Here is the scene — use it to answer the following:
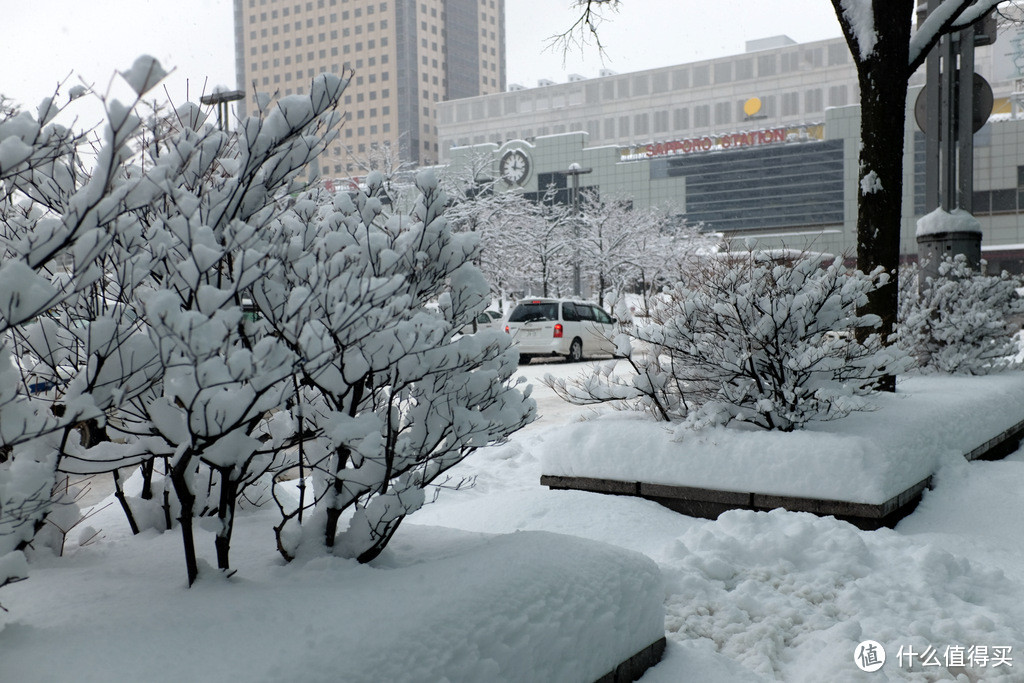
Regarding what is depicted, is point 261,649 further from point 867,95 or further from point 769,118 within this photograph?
point 769,118

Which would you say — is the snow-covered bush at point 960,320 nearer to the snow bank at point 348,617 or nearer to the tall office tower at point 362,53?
the snow bank at point 348,617

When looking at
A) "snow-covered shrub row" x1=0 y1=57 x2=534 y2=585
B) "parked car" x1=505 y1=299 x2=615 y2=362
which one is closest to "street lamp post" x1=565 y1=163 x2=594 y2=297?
"parked car" x1=505 y1=299 x2=615 y2=362

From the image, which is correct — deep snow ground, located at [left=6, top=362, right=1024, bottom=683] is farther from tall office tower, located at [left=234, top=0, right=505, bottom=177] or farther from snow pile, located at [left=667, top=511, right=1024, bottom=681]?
tall office tower, located at [left=234, top=0, right=505, bottom=177]

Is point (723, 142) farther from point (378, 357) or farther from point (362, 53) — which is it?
point (378, 357)

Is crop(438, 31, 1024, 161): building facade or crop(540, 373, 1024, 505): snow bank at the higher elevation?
crop(438, 31, 1024, 161): building facade

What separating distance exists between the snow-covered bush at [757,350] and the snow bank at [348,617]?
261cm

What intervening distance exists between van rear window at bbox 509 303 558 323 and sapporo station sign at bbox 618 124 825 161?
78.1 metres

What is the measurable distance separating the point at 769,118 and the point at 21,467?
129 metres

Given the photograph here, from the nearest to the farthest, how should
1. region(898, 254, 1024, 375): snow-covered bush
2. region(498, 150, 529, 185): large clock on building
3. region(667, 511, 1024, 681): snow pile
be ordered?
region(667, 511, 1024, 681): snow pile, region(898, 254, 1024, 375): snow-covered bush, region(498, 150, 529, 185): large clock on building

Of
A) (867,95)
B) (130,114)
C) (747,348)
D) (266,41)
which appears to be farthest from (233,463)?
(266,41)

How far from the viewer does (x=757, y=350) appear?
18.1 feet

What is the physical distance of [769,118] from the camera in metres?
121

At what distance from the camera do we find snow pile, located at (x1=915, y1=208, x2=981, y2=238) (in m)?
10.2

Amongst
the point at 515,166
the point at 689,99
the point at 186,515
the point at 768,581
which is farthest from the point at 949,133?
the point at 689,99
